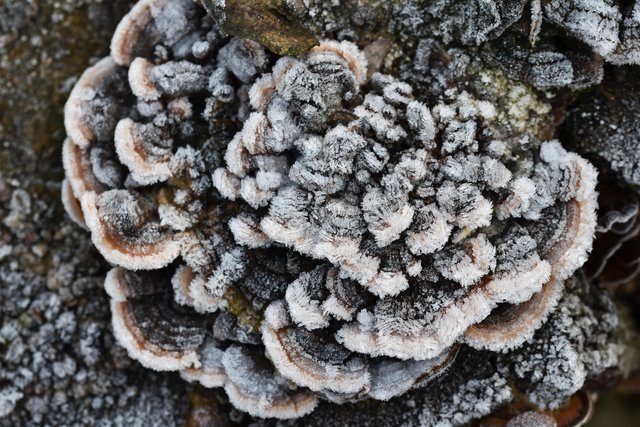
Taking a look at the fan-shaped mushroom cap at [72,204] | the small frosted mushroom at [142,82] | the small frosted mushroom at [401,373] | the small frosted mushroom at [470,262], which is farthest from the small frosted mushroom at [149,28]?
the small frosted mushroom at [401,373]

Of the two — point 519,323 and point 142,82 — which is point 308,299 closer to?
point 519,323

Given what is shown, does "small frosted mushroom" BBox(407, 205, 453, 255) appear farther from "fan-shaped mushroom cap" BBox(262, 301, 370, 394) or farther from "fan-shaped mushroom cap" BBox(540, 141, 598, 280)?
"fan-shaped mushroom cap" BBox(262, 301, 370, 394)

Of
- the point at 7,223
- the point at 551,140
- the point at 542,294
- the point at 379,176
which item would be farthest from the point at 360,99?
the point at 7,223

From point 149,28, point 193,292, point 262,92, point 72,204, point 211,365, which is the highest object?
point 262,92

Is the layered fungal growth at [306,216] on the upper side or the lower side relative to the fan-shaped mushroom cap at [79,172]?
upper

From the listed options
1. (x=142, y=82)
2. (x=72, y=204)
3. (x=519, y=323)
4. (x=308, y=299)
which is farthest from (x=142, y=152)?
(x=519, y=323)

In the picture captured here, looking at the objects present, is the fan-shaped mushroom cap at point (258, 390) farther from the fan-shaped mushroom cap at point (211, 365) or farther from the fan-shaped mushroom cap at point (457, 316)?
the fan-shaped mushroom cap at point (457, 316)
